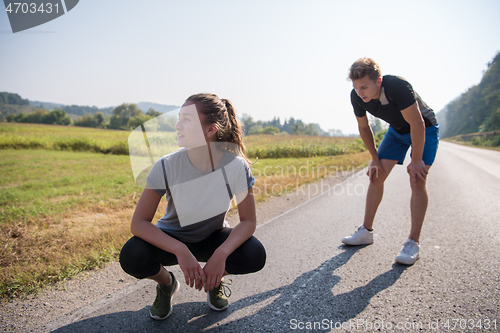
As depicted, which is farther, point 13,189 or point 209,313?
point 13,189

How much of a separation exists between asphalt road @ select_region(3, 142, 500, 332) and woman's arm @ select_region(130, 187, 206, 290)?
1.42 feet

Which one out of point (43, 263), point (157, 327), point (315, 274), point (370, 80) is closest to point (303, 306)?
point (315, 274)

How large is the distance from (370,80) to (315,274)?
1.90 m

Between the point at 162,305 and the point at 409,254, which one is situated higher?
the point at 162,305

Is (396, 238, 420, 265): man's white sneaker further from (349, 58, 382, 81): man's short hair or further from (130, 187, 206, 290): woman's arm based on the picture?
(130, 187, 206, 290): woman's arm

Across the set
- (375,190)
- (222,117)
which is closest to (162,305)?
(222,117)

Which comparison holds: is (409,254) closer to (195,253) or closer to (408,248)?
(408,248)

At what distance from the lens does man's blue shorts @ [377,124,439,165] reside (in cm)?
287

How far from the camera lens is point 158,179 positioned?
1862 millimetres

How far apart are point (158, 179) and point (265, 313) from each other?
47.7 inches

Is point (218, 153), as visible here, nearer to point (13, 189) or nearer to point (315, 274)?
point (315, 274)

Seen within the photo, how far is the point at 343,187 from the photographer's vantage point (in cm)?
696

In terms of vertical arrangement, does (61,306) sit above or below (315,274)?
above

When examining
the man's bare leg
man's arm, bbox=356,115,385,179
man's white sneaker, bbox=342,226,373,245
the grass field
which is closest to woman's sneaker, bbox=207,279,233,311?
the grass field
